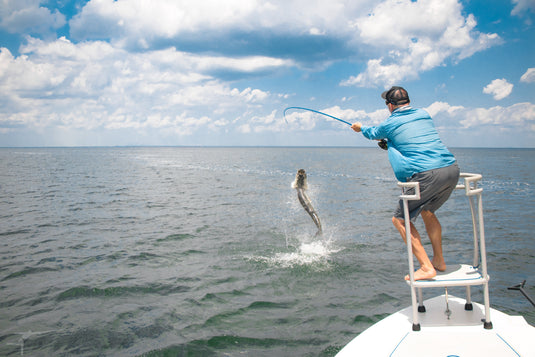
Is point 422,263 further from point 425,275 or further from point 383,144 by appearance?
point 383,144

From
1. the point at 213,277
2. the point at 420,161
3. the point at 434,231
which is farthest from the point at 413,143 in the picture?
the point at 213,277

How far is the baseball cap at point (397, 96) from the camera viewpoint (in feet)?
17.6

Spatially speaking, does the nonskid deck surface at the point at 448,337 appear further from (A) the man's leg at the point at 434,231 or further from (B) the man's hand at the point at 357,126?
(B) the man's hand at the point at 357,126

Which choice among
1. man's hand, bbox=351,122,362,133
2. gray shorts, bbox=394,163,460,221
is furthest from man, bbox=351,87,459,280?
man's hand, bbox=351,122,362,133

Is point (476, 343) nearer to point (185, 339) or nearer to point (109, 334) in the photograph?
point (185, 339)

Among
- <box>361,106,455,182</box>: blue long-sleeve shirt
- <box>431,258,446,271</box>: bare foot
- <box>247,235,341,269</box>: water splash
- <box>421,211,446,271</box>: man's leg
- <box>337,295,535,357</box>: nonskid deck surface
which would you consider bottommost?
<box>247,235,341,269</box>: water splash

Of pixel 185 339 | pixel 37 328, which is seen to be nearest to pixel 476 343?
pixel 185 339

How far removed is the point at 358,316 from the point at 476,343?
3951mm

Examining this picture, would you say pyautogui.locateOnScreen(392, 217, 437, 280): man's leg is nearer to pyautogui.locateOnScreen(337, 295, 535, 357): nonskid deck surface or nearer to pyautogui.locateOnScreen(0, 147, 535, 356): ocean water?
pyautogui.locateOnScreen(337, 295, 535, 357): nonskid deck surface

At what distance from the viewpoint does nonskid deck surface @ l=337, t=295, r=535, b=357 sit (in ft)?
14.2

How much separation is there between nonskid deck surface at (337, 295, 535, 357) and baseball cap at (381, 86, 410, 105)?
3.04 meters

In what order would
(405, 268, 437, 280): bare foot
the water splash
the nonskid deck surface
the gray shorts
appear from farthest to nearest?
the water splash
the gray shorts
(405, 268, 437, 280): bare foot
the nonskid deck surface

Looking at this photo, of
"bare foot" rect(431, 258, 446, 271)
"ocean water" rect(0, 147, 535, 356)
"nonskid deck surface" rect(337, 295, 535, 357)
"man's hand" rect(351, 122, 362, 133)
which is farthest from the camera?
"ocean water" rect(0, 147, 535, 356)

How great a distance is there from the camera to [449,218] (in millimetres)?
20062
